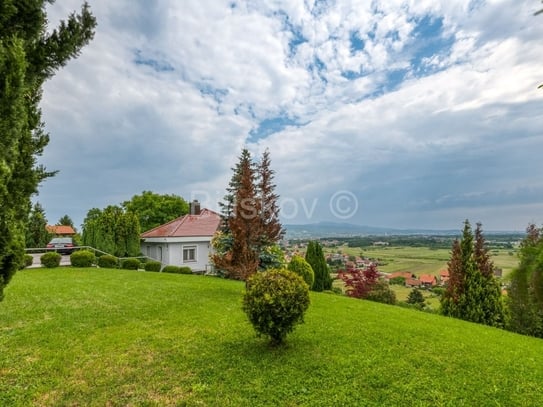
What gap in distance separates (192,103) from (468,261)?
1528 cm

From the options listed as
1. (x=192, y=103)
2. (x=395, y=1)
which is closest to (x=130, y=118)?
(x=192, y=103)

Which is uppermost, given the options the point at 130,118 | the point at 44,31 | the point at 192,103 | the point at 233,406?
the point at 192,103

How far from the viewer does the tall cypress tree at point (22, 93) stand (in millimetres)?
3277

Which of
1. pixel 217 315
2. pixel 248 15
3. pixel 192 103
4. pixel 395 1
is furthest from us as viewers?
pixel 192 103

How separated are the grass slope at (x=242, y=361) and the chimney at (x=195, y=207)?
884 inches

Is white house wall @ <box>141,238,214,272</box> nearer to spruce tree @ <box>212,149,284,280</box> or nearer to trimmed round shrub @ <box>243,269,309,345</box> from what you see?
spruce tree @ <box>212,149,284,280</box>

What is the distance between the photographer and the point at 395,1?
32.3ft

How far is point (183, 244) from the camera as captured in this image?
2523 cm

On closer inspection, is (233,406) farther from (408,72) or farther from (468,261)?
(408,72)

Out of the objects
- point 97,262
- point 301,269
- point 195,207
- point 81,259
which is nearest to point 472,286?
point 301,269

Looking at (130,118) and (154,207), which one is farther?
(154,207)

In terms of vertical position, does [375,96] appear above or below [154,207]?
above

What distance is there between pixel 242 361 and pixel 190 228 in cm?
2212

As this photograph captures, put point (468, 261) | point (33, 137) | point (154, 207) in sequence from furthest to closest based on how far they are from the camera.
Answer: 1. point (154, 207)
2. point (468, 261)
3. point (33, 137)
